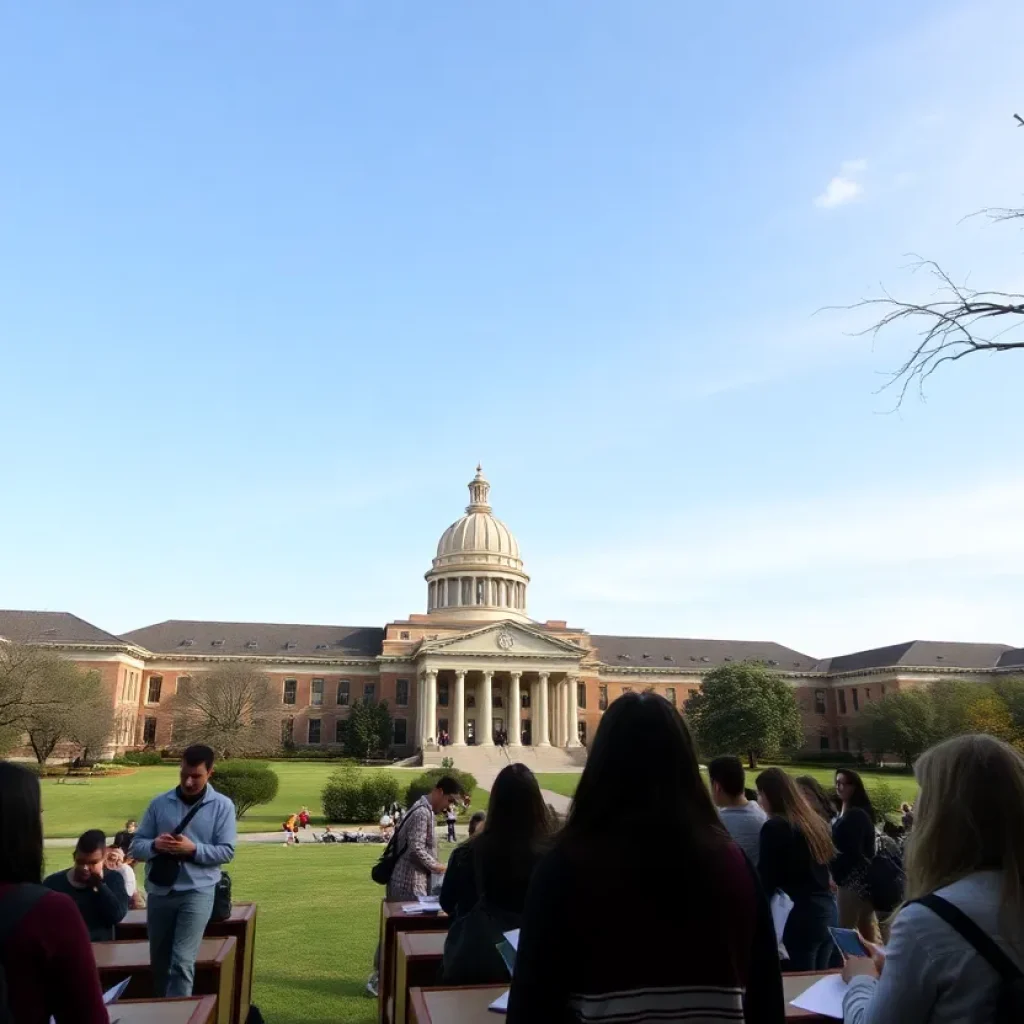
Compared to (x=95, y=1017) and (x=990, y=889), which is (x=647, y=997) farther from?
(x=95, y=1017)

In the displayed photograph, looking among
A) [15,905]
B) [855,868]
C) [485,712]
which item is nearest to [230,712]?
[485,712]

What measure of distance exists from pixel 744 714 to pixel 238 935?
5904cm

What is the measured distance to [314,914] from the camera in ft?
43.2

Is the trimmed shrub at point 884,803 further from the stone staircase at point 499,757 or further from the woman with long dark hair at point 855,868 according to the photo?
the stone staircase at point 499,757

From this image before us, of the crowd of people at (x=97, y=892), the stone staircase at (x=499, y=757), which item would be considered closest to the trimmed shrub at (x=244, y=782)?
the crowd of people at (x=97, y=892)

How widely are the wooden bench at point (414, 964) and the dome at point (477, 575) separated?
246 feet

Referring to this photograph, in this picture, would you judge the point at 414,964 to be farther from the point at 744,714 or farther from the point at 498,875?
the point at 744,714

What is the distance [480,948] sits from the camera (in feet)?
16.1

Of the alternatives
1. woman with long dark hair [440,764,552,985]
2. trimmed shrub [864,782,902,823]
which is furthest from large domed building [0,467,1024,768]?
woman with long dark hair [440,764,552,985]

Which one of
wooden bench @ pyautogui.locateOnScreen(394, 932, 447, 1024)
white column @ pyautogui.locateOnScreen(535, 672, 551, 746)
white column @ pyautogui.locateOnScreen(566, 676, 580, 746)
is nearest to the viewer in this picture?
wooden bench @ pyautogui.locateOnScreen(394, 932, 447, 1024)

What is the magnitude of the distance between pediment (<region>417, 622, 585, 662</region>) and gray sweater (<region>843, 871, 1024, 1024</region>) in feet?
231

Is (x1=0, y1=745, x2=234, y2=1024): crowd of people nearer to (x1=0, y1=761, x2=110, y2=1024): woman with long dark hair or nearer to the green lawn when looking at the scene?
(x1=0, y1=761, x2=110, y2=1024): woman with long dark hair

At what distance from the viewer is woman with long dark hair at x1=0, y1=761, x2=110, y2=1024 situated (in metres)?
2.78

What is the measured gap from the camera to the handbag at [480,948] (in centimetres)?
490
